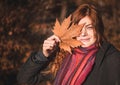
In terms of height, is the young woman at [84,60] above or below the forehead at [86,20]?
below

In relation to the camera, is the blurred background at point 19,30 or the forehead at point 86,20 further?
the blurred background at point 19,30

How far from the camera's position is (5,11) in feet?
19.7

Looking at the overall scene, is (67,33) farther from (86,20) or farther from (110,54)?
(110,54)

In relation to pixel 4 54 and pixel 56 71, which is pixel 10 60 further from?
pixel 56 71

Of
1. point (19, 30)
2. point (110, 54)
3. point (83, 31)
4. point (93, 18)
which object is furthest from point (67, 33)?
point (19, 30)

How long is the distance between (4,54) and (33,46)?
53 centimetres

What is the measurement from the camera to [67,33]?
13.5 ft

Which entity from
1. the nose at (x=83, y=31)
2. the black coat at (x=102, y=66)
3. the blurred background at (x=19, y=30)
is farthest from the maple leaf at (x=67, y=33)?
the blurred background at (x=19, y=30)

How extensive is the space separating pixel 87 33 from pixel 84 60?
290mm

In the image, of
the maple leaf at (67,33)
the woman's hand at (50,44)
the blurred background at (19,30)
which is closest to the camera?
the woman's hand at (50,44)

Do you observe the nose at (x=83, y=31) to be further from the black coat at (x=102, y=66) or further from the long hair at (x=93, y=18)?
the black coat at (x=102, y=66)

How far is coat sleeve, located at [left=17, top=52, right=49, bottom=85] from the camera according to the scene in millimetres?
4129

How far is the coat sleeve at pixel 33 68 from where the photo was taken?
4129 mm

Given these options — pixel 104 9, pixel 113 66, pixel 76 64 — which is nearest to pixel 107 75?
pixel 113 66
